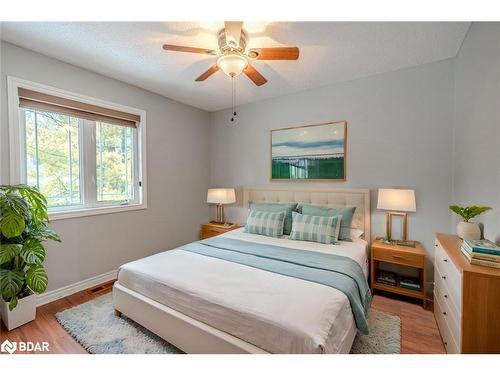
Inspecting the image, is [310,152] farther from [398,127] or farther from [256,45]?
[256,45]

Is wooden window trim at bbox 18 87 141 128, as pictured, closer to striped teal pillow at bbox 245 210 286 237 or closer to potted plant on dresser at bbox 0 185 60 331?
potted plant on dresser at bbox 0 185 60 331

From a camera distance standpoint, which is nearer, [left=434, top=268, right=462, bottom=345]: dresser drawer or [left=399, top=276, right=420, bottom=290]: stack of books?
[left=434, top=268, right=462, bottom=345]: dresser drawer

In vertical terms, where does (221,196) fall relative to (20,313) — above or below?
above

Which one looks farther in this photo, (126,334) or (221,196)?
(221,196)

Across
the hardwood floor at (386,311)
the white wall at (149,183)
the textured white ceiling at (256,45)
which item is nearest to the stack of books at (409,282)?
the hardwood floor at (386,311)

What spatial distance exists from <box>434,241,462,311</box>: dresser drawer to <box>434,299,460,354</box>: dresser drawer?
0.77 ft

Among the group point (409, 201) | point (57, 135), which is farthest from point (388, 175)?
point (57, 135)

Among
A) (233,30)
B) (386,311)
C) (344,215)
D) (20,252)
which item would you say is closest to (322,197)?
(344,215)

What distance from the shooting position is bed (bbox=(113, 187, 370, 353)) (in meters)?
1.16

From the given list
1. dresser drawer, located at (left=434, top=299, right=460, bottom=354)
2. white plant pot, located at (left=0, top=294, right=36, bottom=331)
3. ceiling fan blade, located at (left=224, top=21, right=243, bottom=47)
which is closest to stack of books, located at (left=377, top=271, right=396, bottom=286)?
dresser drawer, located at (left=434, top=299, right=460, bottom=354)

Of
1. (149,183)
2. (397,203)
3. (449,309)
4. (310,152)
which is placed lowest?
(449,309)

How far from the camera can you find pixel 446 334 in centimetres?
153

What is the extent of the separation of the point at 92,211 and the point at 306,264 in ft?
7.98

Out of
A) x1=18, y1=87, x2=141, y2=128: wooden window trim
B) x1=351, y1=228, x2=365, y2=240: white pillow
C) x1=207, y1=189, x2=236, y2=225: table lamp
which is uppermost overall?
x1=18, y1=87, x2=141, y2=128: wooden window trim
